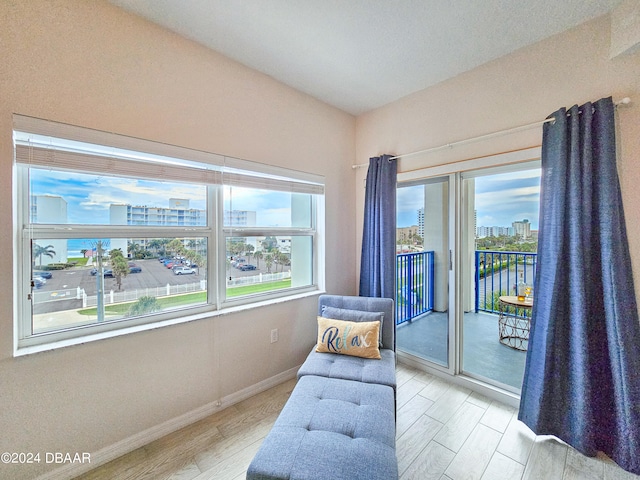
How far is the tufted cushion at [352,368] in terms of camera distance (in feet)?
5.71

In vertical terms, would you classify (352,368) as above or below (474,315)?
below

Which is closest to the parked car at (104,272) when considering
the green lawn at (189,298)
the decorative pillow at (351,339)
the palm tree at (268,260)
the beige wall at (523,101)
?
the green lawn at (189,298)

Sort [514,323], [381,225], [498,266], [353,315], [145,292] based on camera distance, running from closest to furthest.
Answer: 1. [145,292]
2. [353,315]
3. [498,266]
4. [514,323]
5. [381,225]

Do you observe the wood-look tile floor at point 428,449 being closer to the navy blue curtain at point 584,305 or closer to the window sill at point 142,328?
the navy blue curtain at point 584,305

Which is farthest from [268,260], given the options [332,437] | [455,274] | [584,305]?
[584,305]

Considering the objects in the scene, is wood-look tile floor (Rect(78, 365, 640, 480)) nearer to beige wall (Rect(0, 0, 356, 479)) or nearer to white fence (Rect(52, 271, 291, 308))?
beige wall (Rect(0, 0, 356, 479))

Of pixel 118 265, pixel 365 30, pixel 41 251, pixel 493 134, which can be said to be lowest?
pixel 118 265

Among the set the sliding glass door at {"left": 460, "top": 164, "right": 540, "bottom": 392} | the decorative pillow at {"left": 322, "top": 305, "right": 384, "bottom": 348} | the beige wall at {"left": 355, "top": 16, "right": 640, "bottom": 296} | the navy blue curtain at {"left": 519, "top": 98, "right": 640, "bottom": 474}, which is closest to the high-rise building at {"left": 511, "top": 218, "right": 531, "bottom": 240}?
the sliding glass door at {"left": 460, "top": 164, "right": 540, "bottom": 392}

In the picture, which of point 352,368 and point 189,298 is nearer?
point 352,368

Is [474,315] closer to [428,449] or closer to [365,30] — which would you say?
[428,449]

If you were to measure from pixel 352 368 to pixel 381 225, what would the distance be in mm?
1444

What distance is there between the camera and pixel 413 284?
9.58ft

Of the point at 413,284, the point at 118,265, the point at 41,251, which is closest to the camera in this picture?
the point at 41,251

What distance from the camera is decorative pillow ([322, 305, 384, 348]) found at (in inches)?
85.0
